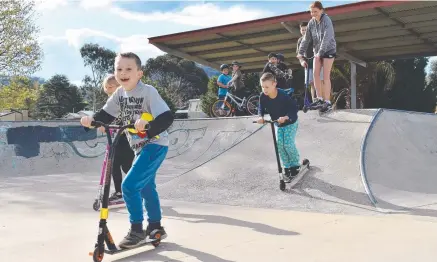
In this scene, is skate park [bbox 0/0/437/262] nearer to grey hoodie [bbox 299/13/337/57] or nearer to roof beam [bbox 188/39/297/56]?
grey hoodie [bbox 299/13/337/57]

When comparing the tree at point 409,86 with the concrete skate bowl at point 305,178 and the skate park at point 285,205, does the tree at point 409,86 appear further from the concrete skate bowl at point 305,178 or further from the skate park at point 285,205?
the concrete skate bowl at point 305,178

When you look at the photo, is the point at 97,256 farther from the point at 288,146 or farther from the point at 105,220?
the point at 288,146

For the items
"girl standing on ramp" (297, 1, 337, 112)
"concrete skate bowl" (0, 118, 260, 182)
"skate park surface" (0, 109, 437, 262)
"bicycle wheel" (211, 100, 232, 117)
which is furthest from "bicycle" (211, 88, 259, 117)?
"girl standing on ramp" (297, 1, 337, 112)

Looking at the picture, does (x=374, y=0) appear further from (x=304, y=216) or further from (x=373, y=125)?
(x=304, y=216)

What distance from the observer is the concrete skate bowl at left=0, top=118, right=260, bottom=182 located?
11312 millimetres

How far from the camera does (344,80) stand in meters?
27.7

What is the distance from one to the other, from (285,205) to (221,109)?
8492 mm

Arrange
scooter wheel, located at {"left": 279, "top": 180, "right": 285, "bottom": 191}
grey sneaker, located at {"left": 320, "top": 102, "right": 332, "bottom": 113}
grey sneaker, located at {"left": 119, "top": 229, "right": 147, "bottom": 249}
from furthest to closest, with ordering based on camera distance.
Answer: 1. grey sneaker, located at {"left": 320, "top": 102, "right": 332, "bottom": 113}
2. scooter wheel, located at {"left": 279, "top": 180, "right": 285, "bottom": 191}
3. grey sneaker, located at {"left": 119, "top": 229, "right": 147, "bottom": 249}

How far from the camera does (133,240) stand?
3.51m

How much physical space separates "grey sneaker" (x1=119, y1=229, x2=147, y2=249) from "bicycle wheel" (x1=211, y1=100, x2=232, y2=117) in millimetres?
10166

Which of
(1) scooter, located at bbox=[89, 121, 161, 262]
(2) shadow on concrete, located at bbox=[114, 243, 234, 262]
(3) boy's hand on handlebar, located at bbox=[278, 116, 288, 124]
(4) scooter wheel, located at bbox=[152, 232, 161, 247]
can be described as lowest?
(2) shadow on concrete, located at bbox=[114, 243, 234, 262]

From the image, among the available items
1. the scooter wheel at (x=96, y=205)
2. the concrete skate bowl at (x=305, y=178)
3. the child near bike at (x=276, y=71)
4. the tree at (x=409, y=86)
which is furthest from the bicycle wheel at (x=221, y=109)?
the tree at (x=409, y=86)

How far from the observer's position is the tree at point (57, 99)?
71981 millimetres

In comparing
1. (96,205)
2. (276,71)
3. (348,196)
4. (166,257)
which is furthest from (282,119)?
(276,71)
